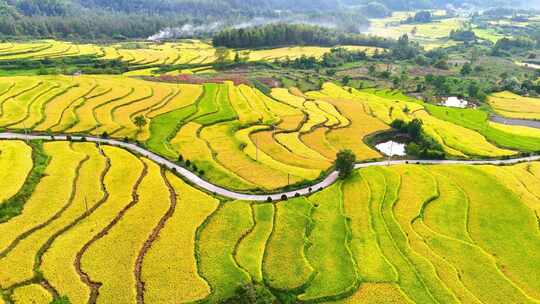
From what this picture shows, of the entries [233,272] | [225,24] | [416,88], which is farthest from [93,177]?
[225,24]

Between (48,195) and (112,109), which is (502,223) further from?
(112,109)

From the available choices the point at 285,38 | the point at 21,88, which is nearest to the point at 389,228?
the point at 21,88

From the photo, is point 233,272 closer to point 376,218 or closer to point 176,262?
point 176,262

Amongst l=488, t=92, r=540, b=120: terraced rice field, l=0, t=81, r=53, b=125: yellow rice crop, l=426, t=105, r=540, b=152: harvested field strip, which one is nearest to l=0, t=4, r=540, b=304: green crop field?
l=0, t=81, r=53, b=125: yellow rice crop

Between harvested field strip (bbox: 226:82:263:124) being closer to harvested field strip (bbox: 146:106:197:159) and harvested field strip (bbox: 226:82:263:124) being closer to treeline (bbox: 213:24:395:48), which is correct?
harvested field strip (bbox: 146:106:197:159)

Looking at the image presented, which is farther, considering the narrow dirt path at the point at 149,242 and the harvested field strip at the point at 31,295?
the narrow dirt path at the point at 149,242

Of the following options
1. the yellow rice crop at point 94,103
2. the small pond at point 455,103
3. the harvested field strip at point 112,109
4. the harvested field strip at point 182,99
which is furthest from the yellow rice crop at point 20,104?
the small pond at point 455,103

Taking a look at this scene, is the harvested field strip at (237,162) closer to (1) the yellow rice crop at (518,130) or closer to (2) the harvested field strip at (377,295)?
(2) the harvested field strip at (377,295)
